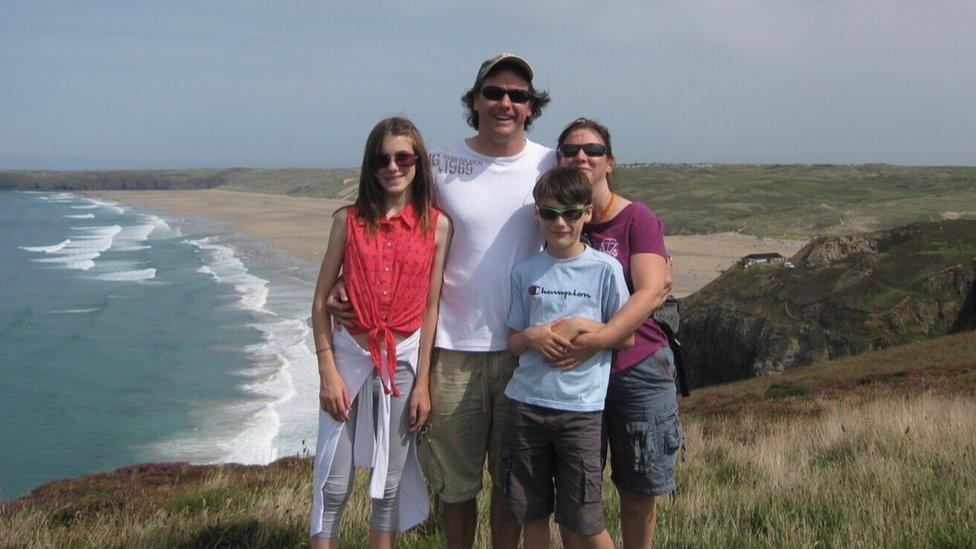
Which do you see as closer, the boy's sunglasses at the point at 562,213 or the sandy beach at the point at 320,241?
the boy's sunglasses at the point at 562,213

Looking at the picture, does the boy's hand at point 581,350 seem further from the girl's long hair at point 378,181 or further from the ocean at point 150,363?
the ocean at point 150,363

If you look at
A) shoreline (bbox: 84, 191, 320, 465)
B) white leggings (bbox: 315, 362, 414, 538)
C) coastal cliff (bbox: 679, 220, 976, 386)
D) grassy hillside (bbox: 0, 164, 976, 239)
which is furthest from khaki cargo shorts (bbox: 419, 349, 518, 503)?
grassy hillside (bbox: 0, 164, 976, 239)

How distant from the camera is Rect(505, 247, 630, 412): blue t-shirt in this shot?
3.43 meters

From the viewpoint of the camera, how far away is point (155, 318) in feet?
97.5

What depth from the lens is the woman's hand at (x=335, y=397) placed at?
356 centimetres

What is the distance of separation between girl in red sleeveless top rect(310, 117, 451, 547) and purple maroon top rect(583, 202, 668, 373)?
679 millimetres

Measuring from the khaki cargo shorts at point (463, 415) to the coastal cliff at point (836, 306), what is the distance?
56.6 feet

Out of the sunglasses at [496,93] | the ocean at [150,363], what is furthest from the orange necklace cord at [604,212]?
the ocean at [150,363]

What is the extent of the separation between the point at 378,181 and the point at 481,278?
1.96ft

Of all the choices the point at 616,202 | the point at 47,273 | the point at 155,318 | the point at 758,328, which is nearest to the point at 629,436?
the point at 616,202

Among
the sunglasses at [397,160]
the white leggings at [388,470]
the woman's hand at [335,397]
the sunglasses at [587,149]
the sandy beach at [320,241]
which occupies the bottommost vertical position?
the sandy beach at [320,241]

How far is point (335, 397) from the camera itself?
3.56 metres

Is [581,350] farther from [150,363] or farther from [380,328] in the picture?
[150,363]

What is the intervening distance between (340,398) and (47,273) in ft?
141
